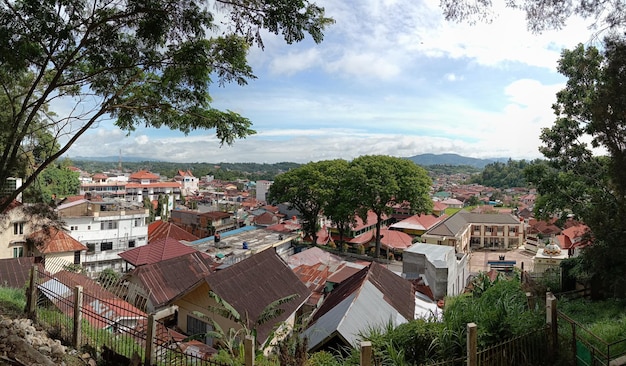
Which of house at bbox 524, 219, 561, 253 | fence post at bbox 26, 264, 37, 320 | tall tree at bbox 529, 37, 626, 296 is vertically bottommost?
house at bbox 524, 219, 561, 253

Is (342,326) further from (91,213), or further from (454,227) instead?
(454,227)

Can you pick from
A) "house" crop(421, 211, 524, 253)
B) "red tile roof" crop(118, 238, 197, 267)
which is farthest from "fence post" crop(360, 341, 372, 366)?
"house" crop(421, 211, 524, 253)

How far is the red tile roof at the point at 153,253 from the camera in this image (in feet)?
50.8

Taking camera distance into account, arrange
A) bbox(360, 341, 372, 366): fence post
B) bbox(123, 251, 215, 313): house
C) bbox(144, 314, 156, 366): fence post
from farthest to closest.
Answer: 1. bbox(123, 251, 215, 313): house
2. bbox(144, 314, 156, 366): fence post
3. bbox(360, 341, 372, 366): fence post

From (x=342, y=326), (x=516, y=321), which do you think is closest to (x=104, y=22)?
(x=342, y=326)

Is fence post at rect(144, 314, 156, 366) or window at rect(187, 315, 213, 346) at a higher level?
fence post at rect(144, 314, 156, 366)

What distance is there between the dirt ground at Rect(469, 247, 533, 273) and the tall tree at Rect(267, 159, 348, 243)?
12.9 metres

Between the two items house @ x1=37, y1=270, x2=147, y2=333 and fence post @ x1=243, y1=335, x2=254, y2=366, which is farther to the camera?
house @ x1=37, y1=270, x2=147, y2=333

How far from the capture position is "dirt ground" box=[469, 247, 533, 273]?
29656mm

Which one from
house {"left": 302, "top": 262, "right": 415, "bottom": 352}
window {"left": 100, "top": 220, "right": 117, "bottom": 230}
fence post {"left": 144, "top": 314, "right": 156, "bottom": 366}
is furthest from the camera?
window {"left": 100, "top": 220, "right": 117, "bottom": 230}

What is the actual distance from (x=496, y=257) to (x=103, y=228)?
33.0 m

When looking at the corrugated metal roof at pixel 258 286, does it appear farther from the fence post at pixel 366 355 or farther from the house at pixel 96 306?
the fence post at pixel 366 355

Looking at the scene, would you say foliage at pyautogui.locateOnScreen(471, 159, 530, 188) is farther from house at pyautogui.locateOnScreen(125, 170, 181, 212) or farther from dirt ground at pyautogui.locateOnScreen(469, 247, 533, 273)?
house at pyautogui.locateOnScreen(125, 170, 181, 212)

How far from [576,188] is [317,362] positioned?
483 inches
